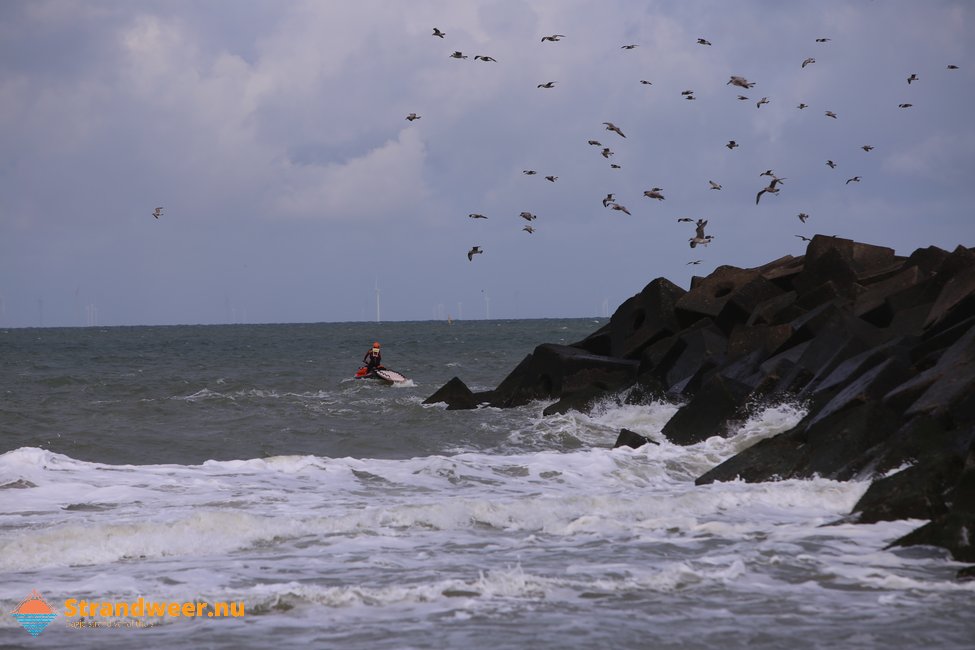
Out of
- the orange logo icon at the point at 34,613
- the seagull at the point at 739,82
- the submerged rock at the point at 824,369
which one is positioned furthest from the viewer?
the seagull at the point at 739,82

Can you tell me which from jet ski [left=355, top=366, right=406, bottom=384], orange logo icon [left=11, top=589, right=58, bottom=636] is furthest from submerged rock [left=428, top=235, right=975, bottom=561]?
jet ski [left=355, top=366, right=406, bottom=384]

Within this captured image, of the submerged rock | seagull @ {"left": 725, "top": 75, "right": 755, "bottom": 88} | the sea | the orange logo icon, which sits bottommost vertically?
the orange logo icon

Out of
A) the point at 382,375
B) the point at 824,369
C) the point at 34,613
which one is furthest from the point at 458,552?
the point at 382,375

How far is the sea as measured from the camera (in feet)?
23.3

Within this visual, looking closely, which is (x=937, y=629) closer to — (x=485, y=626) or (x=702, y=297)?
(x=485, y=626)

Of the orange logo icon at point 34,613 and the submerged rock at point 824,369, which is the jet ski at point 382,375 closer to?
the submerged rock at point 824,369

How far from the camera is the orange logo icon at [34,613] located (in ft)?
24.4

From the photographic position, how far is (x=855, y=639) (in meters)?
6.65

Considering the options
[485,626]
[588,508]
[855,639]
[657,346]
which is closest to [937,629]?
[855,639]

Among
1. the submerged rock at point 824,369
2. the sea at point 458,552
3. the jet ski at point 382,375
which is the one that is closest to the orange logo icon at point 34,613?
the sea at point 458,552

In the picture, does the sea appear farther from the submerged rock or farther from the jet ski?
the jet ski

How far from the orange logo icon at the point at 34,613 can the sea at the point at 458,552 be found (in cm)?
5

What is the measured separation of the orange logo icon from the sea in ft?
0.16

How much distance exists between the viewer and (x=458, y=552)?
9.62 metres
